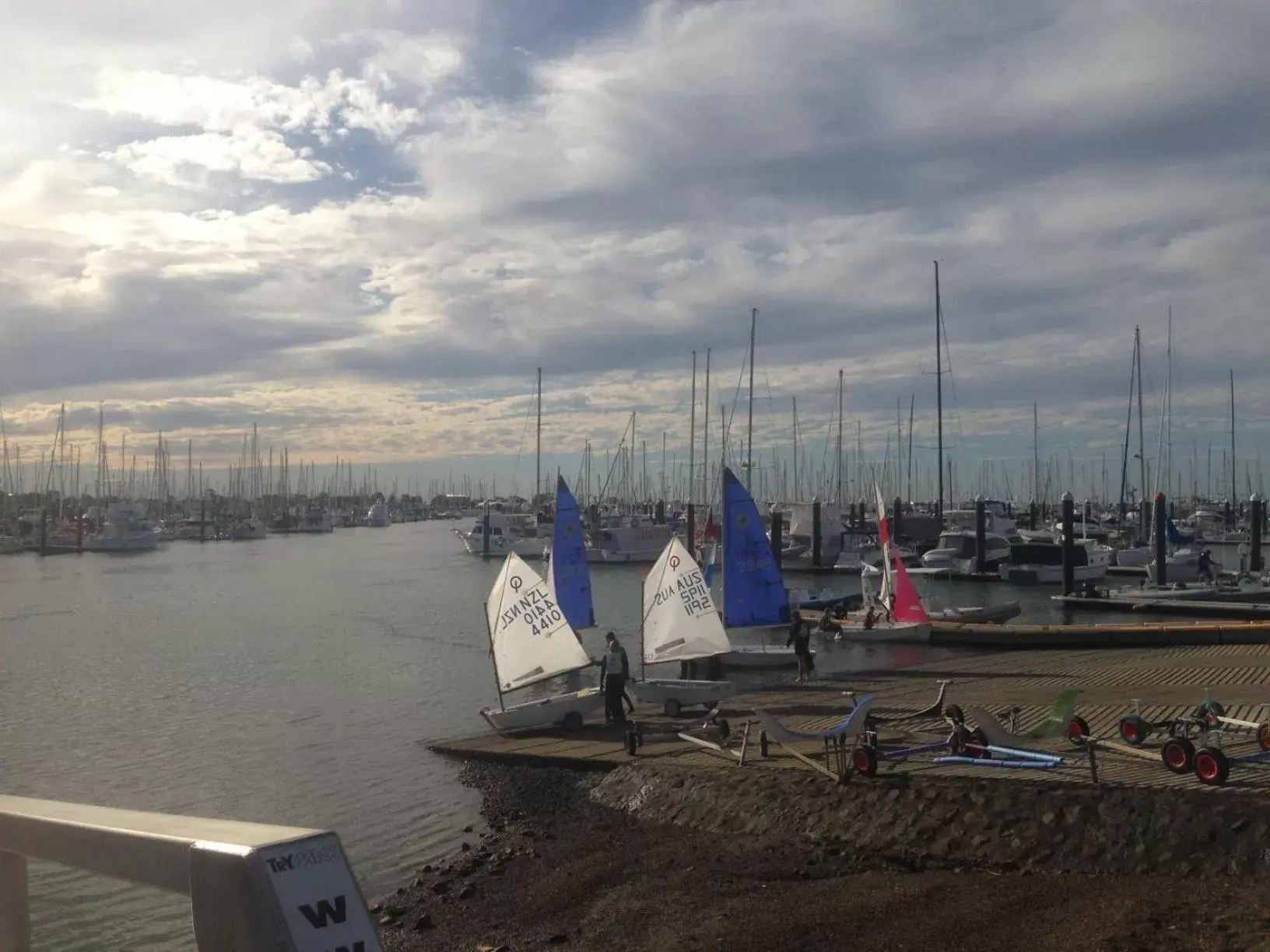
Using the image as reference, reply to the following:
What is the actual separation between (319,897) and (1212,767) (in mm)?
9888

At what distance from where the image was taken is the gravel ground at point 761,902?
8820mm

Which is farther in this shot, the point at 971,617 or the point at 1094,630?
the point at 971,617

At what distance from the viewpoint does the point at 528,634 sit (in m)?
21.3

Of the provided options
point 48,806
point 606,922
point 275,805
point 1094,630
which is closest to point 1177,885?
point 606,922

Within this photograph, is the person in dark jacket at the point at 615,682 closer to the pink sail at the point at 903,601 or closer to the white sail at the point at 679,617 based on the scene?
the white sail at the point at 679,617

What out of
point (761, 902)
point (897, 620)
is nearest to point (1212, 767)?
point (761, 902)

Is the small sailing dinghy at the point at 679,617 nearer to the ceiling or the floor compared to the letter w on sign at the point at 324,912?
nearer to the floor

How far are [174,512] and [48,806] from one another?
182m

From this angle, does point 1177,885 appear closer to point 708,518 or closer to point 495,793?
point 495,793

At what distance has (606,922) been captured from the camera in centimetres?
1056

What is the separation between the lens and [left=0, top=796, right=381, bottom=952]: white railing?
4.23 m

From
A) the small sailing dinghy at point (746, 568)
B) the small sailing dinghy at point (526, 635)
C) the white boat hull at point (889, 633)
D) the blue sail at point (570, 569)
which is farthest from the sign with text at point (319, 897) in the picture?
the white boat hull at point (889, 633)

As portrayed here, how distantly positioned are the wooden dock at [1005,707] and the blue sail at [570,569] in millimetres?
7252

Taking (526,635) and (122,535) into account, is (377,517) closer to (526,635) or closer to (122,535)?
(122,535)
